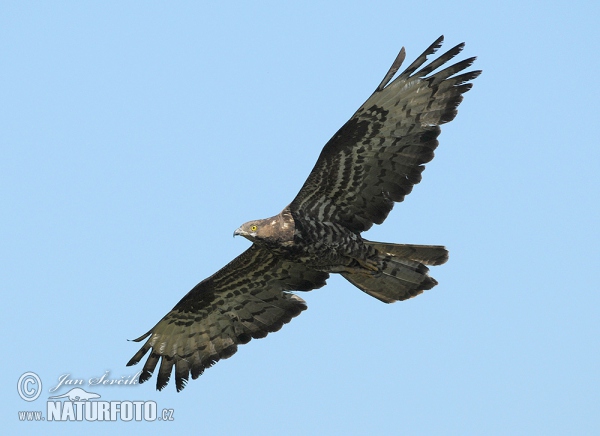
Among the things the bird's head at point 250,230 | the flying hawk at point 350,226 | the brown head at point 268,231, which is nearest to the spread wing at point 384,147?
the flying hawk at point 350,226

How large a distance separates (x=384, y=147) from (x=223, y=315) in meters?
3.81

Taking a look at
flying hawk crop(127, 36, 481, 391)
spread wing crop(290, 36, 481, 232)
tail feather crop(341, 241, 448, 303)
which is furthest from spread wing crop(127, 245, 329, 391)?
spread wing crop(290, 36, 481, 232)

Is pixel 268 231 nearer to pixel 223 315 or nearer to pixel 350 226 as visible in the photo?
pixel 350 226

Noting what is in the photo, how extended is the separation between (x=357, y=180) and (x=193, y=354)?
385cm

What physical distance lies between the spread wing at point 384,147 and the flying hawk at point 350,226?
0.01m

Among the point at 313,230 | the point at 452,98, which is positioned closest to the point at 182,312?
the point at 313,230

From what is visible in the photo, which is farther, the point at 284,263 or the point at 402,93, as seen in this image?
the point at 284,263

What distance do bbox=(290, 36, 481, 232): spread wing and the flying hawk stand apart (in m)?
0.01

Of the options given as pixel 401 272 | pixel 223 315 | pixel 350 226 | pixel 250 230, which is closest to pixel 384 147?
pixel 350 226

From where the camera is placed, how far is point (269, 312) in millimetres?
16203

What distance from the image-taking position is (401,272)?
15359mm

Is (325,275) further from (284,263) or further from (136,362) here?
(136,362)

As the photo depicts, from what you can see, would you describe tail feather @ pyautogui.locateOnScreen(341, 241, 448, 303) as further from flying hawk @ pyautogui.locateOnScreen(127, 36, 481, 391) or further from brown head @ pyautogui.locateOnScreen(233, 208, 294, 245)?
brown head @ pyautogui.locateOnScreen(233, 208, 294, 245)

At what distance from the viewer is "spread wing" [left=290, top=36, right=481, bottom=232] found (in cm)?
1439
